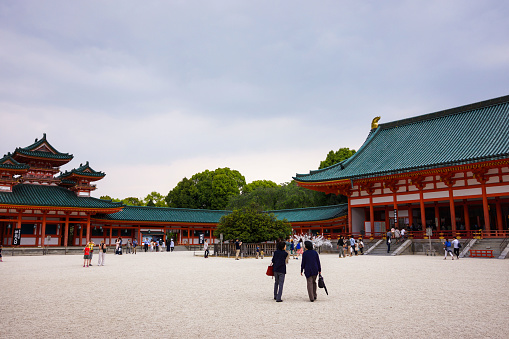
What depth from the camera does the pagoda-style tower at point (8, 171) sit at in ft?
123

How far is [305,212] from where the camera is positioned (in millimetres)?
47250

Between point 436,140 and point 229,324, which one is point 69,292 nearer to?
point 229,324

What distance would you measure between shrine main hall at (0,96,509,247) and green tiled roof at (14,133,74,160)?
10cm

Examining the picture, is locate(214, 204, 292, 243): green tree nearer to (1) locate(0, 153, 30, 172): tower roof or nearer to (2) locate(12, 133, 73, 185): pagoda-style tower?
(1) locate(0, 153, 30, 172): tower roof

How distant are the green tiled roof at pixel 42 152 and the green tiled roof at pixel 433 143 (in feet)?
90.0

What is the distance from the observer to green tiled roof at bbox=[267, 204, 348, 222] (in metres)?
41.0

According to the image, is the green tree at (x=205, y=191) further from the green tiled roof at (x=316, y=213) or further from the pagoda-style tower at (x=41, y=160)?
the pagoda-style tower at (x=41, y=160)

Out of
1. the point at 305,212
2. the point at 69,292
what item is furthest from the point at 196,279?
the point at 305,212

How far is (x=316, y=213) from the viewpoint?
4531cm

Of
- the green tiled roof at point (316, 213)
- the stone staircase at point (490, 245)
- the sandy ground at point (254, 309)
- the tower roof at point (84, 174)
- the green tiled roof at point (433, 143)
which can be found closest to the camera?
the sandy ground at point (254, 309)

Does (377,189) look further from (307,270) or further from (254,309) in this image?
(254,309)

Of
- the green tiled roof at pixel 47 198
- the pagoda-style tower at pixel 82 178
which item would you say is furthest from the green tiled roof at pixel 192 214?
the pagoda-style tower at pixel 82 178

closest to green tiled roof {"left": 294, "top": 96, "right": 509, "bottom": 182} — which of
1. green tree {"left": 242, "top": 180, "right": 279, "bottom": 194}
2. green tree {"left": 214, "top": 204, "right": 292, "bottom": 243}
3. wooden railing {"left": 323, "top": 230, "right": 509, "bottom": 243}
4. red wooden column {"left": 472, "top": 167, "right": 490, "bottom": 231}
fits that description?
red wooden column {"left": 472, "top": 167, "right": 490, "bottom": 231}

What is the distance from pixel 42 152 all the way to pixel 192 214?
19881mm
